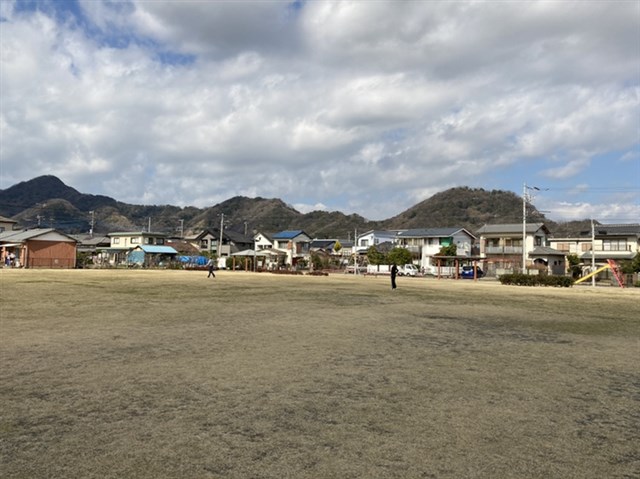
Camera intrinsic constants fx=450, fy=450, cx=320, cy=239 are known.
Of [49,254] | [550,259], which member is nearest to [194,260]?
[49,254]

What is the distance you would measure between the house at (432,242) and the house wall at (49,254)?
1808 inches

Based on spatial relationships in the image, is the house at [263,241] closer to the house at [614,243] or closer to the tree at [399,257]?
the tree at [399,257]

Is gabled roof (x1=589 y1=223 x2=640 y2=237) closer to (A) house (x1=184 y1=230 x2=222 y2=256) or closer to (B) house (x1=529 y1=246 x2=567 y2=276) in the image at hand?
(B) house (x1=529 y1=246 x2=567 y2=276)

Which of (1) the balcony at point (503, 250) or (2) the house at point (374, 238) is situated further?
(2) the house at point (374, 238)

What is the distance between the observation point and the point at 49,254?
51375 mm

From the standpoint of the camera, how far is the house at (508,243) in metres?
59.0

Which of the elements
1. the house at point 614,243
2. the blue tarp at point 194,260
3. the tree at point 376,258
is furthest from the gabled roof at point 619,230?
the blue tarp at point 194,260

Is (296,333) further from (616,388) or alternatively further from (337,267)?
(337,267)

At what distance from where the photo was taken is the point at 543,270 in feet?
163

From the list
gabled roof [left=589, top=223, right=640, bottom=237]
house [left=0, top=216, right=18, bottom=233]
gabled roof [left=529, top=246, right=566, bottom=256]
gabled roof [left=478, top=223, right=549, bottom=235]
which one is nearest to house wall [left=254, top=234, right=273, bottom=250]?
gabled roof [left=478, top=223, right=549, bottom=235]

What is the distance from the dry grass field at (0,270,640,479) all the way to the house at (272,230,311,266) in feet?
221

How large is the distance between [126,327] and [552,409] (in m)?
8.74

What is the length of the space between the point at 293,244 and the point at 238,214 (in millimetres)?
96180

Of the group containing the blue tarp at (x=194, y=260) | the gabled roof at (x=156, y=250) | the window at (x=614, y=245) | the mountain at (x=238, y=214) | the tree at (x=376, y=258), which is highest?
the mountain at (x=238, y=214)
